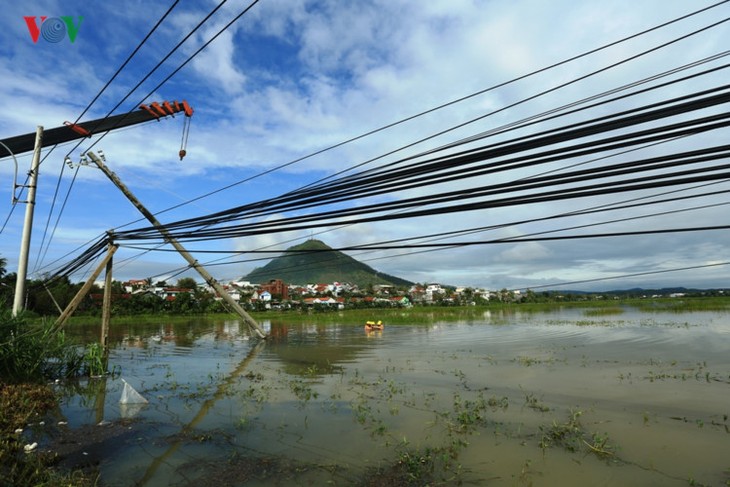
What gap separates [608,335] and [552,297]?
268 ft

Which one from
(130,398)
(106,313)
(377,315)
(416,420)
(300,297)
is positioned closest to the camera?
(416,420)

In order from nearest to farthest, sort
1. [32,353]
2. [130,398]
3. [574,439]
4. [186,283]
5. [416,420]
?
[574,439], [416,420], [130,398], [32,353], [186,283]

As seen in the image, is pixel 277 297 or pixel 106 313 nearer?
pixel 106 313

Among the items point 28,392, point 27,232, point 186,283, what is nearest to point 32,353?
point 28,392

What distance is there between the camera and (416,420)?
8.55m

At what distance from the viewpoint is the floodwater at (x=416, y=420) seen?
606 cm

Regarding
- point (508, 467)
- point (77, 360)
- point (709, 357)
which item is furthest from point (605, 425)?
point (77, 360)

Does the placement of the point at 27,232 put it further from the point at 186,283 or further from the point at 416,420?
the point at 186,283

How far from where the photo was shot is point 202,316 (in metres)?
51.2

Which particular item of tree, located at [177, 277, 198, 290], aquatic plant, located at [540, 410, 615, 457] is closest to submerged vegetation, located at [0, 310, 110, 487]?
aquatic plant, located at [540, 410, 615, 457]

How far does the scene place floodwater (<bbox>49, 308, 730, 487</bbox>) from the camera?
6.06 m

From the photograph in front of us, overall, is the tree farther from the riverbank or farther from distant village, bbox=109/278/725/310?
the riverbank

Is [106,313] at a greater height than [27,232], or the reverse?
[27,232]

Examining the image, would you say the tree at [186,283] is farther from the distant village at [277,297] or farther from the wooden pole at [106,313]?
the wooden pole at [106,313]
